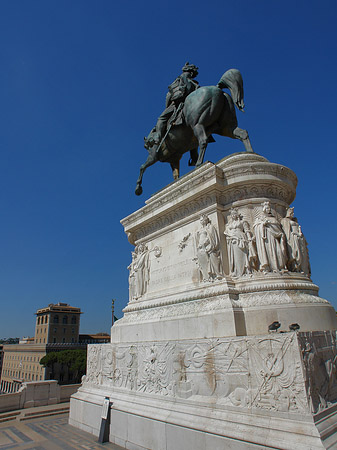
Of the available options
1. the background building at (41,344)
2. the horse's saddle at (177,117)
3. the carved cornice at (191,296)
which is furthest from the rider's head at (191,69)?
the background building at (41,344)

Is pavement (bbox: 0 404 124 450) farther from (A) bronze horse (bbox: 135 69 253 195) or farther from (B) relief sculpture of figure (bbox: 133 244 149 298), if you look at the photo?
(A) bronze horse (bbox: 135 69 253 195)

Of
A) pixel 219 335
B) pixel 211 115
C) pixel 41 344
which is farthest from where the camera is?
pixel 41 344

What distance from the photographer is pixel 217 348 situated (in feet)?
19.7

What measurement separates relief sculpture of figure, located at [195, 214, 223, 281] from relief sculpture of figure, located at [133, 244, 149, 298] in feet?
8.30

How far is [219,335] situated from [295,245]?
2721 mm

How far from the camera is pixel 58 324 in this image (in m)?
85.5

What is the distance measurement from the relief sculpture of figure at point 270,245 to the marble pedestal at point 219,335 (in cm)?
2

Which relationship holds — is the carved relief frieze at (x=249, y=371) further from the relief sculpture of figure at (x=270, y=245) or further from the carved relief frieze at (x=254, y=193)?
the carved relief frieze at (x=254, y=193)

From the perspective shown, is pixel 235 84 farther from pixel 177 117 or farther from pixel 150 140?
pixel 150 140

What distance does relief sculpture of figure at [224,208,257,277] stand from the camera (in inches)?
280

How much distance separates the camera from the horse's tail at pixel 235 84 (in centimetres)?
942

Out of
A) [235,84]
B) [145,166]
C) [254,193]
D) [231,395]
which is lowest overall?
[231,395]

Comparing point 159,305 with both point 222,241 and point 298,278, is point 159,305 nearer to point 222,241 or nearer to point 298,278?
point 222,241

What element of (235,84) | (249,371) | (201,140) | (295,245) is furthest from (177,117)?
(249,371)
